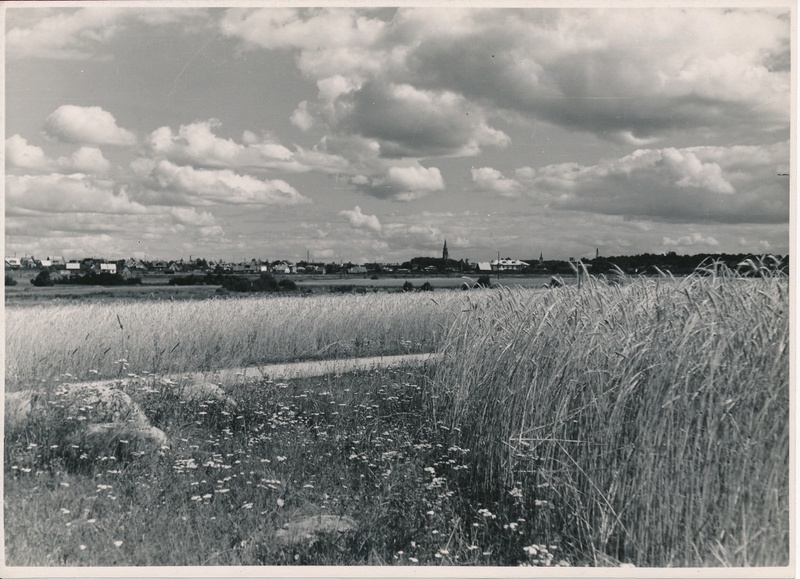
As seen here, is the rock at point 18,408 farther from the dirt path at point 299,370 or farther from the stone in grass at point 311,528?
the stone in grass at point 311,528

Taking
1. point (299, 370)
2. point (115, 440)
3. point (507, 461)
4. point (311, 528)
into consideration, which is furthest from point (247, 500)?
point (299, 370)

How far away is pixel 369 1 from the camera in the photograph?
5766 millimetres

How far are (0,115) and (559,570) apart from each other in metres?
6.15

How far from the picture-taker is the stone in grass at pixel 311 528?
5156mm

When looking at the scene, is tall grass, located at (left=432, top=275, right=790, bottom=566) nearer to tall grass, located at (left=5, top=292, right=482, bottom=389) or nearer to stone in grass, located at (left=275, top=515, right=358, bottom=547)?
stone in grass, located at (left=275, top=515, right=358, bottom=547)

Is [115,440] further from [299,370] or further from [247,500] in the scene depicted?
[299,370]

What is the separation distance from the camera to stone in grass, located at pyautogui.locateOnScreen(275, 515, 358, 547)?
5.16 meters

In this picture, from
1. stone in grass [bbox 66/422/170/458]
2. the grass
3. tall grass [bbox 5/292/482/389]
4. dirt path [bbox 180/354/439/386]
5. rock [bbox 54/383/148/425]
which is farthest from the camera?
dirt path [bbox 180/354/439/386]

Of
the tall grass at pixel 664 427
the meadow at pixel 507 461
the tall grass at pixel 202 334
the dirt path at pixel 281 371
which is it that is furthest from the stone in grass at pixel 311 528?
the tall grass at pixel 202 334

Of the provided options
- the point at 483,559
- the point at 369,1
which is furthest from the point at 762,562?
the point at 369,1

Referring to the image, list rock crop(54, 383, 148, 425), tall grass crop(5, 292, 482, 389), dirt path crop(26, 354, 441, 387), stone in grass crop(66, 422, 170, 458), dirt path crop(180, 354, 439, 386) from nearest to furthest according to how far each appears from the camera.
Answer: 1. stone in grass crop(66, 422, 170, 458)
2. rock crop(54, 383, 148, 425)
3. dirt path crop(26, 354, 441, 387)
4. tall grass crop(5, 292, 482, 389)
5. dirt path crop(180, 354, 439, 386)

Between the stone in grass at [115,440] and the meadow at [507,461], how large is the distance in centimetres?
8

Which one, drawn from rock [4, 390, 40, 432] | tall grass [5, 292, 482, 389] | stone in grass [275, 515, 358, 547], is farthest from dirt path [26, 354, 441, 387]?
stone in grass [275, 515, 358, 547]

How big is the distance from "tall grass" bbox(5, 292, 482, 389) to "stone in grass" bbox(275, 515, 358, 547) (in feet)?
13.9
